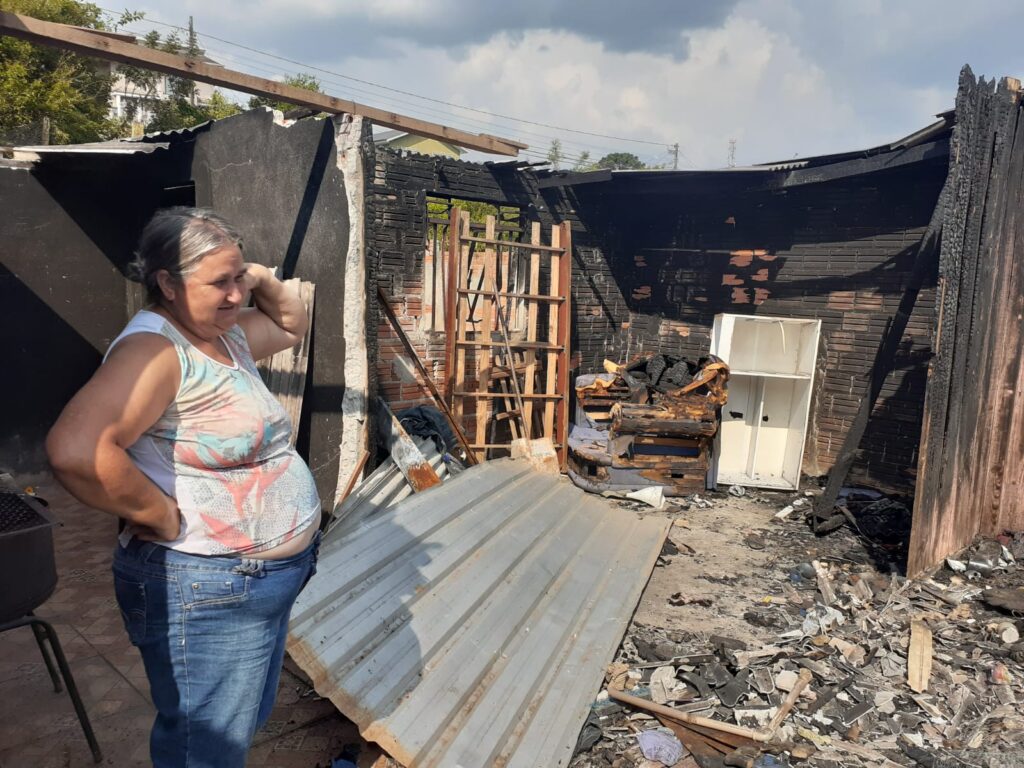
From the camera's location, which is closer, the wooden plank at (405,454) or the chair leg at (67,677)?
the chair leg at (67,677)

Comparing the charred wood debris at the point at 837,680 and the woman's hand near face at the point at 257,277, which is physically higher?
the woman's hand near face at the point at 257,277

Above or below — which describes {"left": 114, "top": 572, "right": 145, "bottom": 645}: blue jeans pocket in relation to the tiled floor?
above

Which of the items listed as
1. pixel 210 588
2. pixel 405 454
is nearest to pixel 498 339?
pixel 405 454

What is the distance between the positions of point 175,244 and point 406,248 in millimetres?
4993

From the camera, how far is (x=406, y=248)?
6.54 m

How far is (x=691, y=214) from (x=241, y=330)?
747 cm

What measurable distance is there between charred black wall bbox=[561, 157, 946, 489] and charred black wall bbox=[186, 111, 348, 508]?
4.59 meters

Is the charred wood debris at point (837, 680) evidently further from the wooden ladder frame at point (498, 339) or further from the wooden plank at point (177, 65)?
the wooden plank at point (177, 65)

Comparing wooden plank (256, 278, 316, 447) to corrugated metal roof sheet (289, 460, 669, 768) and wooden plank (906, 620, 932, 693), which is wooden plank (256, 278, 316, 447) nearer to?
corrugated metal roof sheet (289, 460, 669, 768)

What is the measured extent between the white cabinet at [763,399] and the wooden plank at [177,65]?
4594 mm

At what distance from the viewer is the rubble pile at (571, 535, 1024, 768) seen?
294 cm

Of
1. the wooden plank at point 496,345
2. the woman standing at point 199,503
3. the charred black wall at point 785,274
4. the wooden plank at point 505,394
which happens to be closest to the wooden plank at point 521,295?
the wooden plank at point 496,345

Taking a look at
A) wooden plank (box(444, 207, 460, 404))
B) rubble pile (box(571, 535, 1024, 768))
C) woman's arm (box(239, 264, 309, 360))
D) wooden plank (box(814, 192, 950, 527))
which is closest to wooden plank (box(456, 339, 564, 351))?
wooden plank (box(444, 207, 460, 404))

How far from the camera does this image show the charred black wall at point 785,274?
22.8ft
